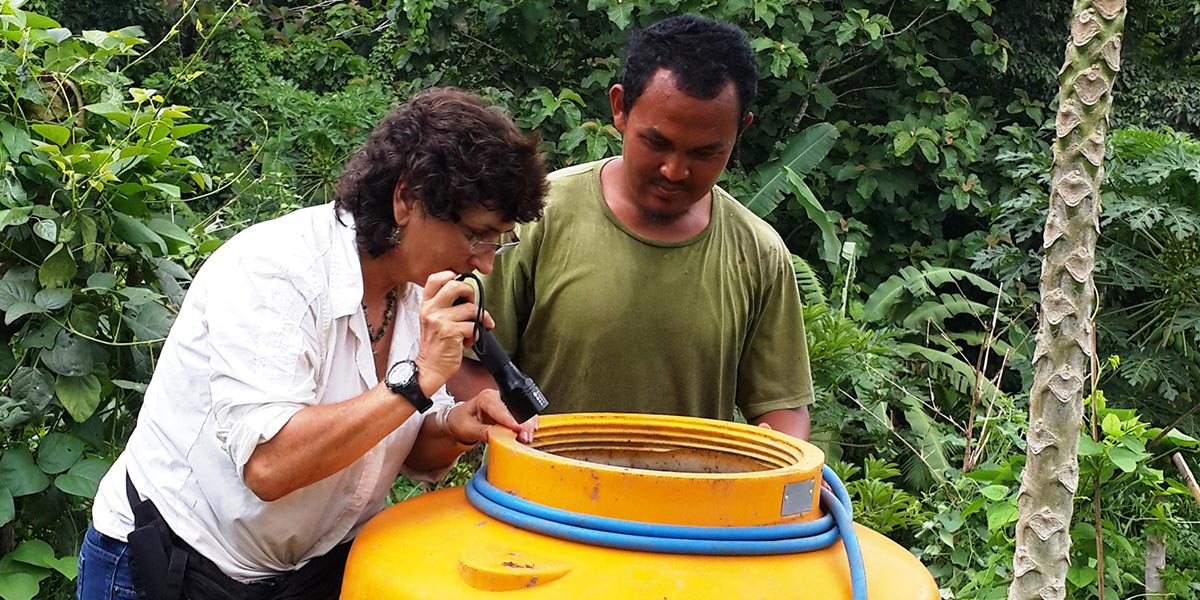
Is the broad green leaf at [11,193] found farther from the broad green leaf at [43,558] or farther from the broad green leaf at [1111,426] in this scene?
the broad green leaf at [1111,426]

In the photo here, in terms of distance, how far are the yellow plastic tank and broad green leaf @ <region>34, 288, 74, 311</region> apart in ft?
4.51

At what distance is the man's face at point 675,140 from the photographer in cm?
227

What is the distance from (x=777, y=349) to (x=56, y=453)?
180cm

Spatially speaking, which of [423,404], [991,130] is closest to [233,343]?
[423,404]

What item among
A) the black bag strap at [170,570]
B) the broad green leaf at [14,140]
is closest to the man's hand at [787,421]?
the black bag strap at [170,570]

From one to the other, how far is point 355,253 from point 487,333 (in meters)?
0.25

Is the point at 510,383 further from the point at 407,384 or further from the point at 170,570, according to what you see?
the point at 170,570

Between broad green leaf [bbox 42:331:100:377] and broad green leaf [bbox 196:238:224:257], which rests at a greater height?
broad green leaf [bbox 196:238:224:257]

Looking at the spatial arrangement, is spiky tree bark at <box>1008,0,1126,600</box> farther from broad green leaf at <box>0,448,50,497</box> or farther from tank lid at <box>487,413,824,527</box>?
broad green leaf at <box>0,448,50,497</box>

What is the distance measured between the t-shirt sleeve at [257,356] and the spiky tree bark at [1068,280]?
1652 millimetres

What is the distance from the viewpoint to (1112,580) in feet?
10.9

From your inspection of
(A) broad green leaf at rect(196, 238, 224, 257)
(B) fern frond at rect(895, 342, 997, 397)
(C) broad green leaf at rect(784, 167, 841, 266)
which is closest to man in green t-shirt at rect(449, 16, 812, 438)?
(A) broad green leaf at rect(196, 238, 224, 257)

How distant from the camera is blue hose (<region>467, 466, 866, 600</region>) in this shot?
64.4 inches

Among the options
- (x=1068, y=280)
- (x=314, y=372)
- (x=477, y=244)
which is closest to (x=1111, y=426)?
(x=1068, y=280)
